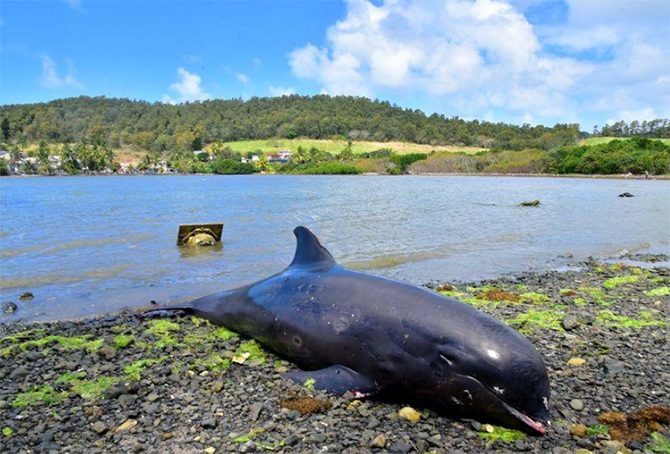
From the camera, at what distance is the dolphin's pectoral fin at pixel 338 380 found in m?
6.23

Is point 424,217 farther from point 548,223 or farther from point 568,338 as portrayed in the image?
point 568,338

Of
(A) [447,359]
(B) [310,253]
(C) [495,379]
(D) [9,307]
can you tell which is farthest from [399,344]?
(D) [9,307]

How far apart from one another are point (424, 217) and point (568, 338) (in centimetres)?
2721

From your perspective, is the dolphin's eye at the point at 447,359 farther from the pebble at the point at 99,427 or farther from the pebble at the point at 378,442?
the pebble at the point at 99,427

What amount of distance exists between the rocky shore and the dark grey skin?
0.74 feet

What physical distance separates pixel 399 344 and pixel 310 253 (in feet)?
9.24

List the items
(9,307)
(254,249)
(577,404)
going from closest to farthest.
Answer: (577,404)
(9,307)
(254,249)

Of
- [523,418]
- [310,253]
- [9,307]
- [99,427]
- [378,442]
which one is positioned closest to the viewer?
[378,442]

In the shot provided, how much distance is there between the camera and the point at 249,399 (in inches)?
252

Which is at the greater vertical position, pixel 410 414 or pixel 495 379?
pixel 495 379

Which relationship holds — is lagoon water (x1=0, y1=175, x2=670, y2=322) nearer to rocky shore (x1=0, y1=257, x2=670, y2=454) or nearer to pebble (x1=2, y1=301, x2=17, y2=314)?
pebble (x1=2, y1=301, x2=17, y2=314)

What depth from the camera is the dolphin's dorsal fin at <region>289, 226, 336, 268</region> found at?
8320 millimetres

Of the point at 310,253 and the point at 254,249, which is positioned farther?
the point at 254,249

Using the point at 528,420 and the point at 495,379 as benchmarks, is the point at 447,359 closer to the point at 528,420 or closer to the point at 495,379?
the point at 495,379
